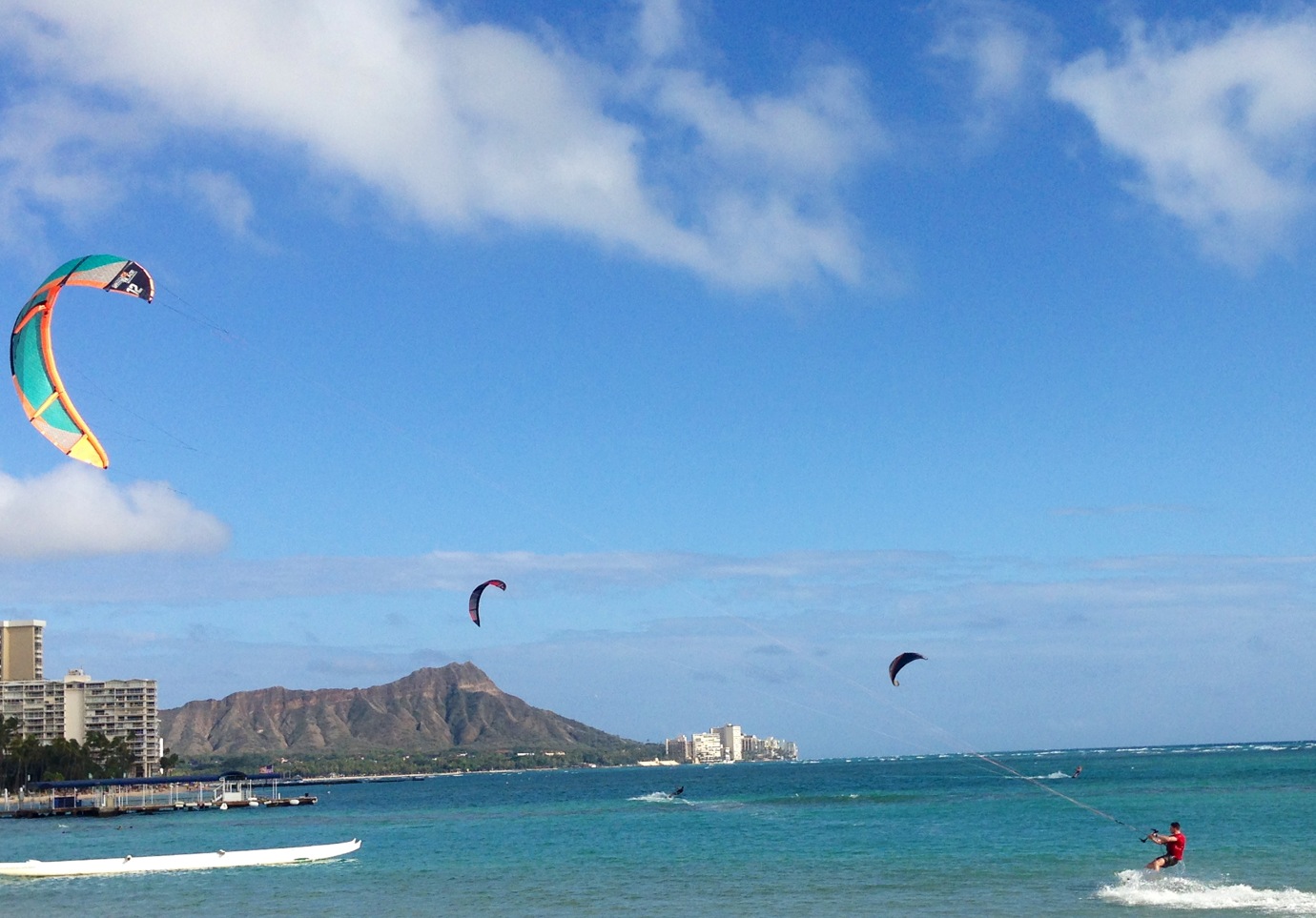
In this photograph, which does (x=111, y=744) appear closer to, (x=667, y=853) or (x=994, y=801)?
(x=994, y=801)

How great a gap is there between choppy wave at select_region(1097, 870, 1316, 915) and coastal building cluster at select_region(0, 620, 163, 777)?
130m

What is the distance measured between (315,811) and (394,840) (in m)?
29.2

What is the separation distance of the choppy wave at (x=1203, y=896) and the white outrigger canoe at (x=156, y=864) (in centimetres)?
1807

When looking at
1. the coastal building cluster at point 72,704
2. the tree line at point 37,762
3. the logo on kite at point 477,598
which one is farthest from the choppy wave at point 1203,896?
the coastal building cluster at point 72,704

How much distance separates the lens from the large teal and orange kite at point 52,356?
15.7 m

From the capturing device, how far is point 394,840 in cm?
3941

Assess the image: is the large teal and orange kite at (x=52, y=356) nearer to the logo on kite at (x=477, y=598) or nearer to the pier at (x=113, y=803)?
the logo on kite at (x=477, y=598)

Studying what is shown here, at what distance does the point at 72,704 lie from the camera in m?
141

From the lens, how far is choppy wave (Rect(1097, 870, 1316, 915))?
1894 cm

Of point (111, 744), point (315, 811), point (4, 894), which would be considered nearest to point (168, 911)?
point (4, 894)

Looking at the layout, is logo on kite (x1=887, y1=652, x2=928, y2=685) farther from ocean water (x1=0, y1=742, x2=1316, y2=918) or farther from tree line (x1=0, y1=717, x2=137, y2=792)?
tree line (x1=0, y1=717, x2=137, y2=792)

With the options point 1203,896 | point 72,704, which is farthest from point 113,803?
point 72,704

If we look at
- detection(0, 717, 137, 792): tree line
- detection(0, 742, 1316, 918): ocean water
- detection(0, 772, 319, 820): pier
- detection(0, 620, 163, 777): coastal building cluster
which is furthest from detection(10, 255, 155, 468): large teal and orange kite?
detection(0, 620, 163, 777): coastal building cluster

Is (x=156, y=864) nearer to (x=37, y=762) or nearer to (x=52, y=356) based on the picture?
(x=52, y=356)
